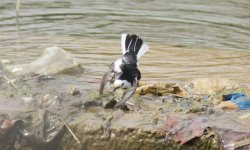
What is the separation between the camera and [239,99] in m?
4.14

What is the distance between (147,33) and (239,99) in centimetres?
318

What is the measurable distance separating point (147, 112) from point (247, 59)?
245 cm

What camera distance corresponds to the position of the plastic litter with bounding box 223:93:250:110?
13.1ft

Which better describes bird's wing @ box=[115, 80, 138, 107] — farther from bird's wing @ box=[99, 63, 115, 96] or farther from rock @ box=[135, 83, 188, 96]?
rock @ box=[135, 83, 188, 96]

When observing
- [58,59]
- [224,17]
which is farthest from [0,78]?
[224,17]

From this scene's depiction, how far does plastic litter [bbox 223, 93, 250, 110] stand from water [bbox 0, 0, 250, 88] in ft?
3.35

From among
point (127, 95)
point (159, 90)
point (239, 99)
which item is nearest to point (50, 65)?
point (159, 90)

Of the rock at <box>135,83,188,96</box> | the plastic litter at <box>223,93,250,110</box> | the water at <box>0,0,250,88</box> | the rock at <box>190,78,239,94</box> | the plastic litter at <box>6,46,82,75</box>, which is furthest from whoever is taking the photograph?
the water at <box>0,0,250,88</box>

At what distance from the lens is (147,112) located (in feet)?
12.9

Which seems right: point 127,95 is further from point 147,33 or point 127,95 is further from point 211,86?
point 147,33

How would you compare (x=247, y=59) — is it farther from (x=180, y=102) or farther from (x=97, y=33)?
(x=180, y=102)

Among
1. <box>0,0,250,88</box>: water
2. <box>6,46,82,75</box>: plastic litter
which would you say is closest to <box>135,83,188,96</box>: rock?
<box>0,0,250,88</box>: water

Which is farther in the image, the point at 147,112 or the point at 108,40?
the point at 108,40

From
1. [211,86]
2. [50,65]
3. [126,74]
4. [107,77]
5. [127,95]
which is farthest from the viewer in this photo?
[50,65]
